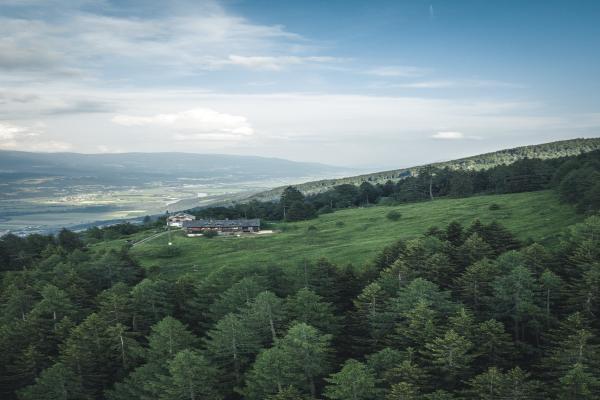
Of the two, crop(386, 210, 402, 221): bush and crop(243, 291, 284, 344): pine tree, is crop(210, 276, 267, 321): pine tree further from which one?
crop(386, 210, 402, 221): bush

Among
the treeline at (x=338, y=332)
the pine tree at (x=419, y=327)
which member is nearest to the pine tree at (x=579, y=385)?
the treeline at (x=338, y=332)

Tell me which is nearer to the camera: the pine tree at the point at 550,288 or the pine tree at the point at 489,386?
the pine tree at the point at 489,386

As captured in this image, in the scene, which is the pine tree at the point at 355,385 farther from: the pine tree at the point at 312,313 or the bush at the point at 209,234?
the bush at the point at 209,234

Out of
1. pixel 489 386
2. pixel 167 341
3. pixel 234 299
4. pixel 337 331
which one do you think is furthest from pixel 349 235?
pixel 489 386

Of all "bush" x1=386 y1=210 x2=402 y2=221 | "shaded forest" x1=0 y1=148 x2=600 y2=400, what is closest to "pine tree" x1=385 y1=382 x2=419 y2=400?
"shaded forest" x1=0 y1=148 x2=600 y2=400

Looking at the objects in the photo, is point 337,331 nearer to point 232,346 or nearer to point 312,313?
point 312,313
